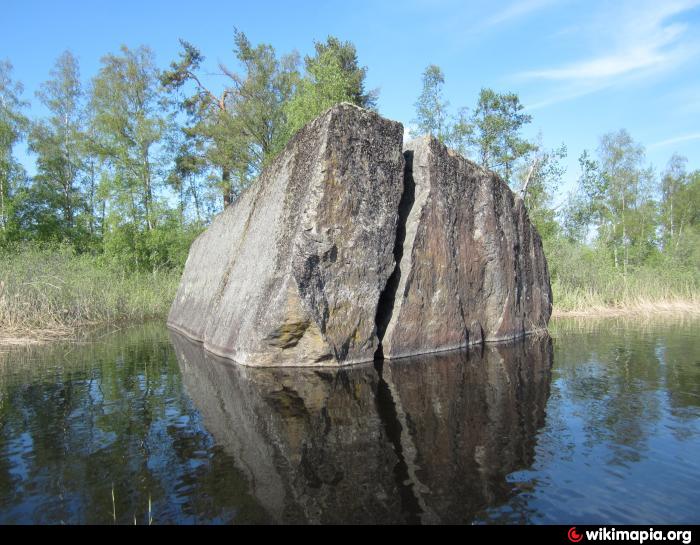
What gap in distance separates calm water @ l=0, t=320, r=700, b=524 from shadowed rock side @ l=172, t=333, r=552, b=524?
0.06 ft

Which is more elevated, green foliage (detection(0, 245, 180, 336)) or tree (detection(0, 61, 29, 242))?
tree (detection(0, 61, 29, 242))

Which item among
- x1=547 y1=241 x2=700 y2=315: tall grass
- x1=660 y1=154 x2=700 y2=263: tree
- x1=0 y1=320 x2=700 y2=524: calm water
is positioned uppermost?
x1=660 y1=154 x2=700 y2=263: tree

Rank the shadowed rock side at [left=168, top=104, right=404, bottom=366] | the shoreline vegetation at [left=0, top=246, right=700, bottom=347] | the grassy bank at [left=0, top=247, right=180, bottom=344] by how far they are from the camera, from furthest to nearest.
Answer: the shoreline vegetation at [left=0, top=246, right=700, bottom=347] < the grassy bank at [left=0, top=247, right=180, bottom=344] < the shadowed rock side at [left=168, top=104, right=404, bottom=366]

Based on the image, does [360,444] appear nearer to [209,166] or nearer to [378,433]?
[378,433]

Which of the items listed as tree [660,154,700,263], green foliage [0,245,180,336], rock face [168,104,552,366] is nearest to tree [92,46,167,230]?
green foliage [0,245,180,336]

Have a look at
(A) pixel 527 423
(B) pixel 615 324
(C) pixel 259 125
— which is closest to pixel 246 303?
(A) pixel 527 423

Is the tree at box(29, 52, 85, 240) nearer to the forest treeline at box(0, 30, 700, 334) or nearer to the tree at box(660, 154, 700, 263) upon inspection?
the forest treeline at box(0, 30, 700, 334)

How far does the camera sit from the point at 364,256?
6.88 meters

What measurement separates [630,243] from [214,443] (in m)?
34.8

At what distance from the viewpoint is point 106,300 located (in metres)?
14.0

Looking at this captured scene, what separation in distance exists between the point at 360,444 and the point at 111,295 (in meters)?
13.0

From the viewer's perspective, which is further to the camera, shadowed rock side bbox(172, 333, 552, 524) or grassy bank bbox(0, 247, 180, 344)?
grassy bank bbox(0, 247, 180, 344)

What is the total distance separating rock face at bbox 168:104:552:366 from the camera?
653cm
